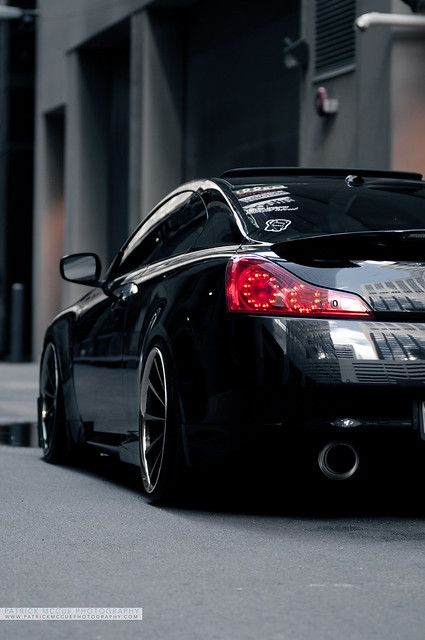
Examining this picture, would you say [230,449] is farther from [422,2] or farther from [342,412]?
[422,2]

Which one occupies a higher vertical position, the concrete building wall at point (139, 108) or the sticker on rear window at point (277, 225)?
the concrete building wall at point (139, 108)

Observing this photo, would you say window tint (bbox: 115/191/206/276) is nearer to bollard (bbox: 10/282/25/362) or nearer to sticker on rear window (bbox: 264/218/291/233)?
sticker on rear window (bbox: 264/218/291/233)

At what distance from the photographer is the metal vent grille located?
1412 cm

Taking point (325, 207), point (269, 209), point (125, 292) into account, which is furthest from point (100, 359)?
point (325, 207)

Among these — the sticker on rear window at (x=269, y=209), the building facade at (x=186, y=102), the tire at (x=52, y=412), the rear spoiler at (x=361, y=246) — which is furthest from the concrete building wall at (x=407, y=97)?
the rear spoiler at (x=361, y=246)

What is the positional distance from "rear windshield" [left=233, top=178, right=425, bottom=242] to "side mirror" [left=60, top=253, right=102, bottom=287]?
1.47 meters

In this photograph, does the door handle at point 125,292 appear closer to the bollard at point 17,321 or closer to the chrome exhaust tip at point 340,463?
the chrome exhaust tip at point 340,463

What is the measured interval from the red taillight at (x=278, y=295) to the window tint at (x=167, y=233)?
35.1 inches

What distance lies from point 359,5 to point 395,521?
801cm

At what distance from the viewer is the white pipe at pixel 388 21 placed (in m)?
12.1

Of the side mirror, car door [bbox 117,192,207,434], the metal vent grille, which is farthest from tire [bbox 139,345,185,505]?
the metal vent grille

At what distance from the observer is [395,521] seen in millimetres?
6551

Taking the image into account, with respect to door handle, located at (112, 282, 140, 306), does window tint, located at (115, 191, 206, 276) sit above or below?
above

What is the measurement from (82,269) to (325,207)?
6.40 ft
